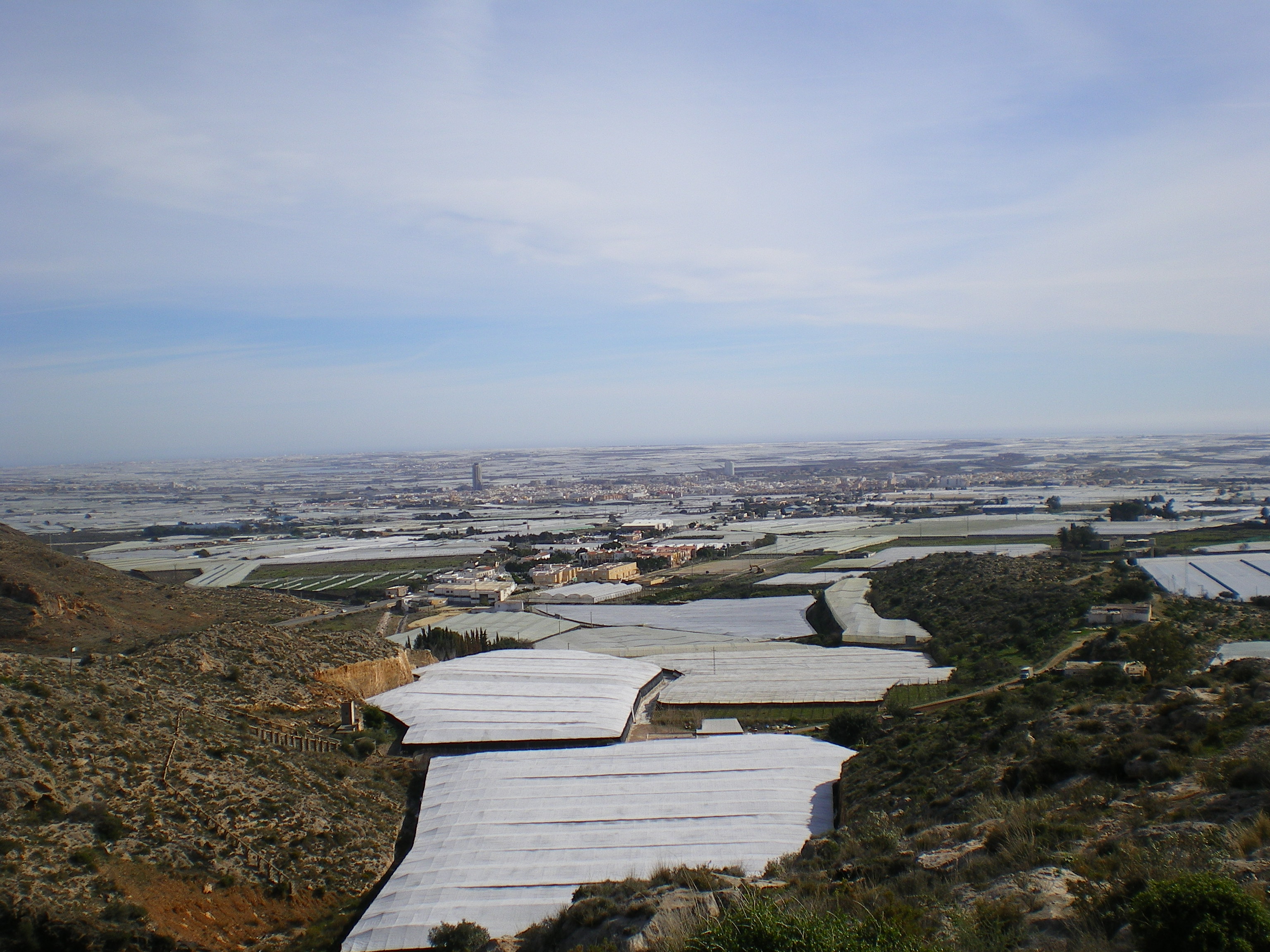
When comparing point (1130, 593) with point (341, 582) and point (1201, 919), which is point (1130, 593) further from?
point (341, 582)

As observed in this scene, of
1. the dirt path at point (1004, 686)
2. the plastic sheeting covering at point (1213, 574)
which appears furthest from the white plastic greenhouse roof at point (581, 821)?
the plastic sheeting covering at point (1213, 574)

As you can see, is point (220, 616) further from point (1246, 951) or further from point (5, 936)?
point (1246, 951)

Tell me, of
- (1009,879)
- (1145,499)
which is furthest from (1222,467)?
(1009,879)

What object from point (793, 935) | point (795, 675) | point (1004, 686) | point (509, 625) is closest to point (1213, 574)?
point (1004, 686)

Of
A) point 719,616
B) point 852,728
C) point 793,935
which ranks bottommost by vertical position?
point 719,616

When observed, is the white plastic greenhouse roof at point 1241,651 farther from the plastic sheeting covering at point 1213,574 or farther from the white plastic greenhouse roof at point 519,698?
the white plastic greenhouse roof at point 519,698

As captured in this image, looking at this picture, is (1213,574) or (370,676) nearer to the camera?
(370,676)

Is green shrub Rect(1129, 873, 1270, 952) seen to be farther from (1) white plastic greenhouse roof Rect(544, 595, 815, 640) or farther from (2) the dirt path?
(1) white plastic greenhouse roof Rect(544, 595, 815, 640)
